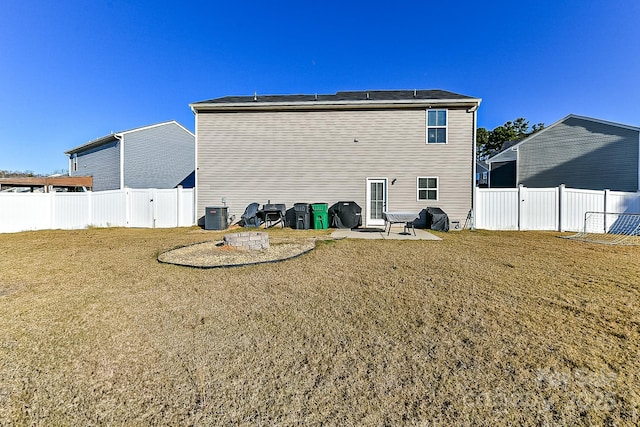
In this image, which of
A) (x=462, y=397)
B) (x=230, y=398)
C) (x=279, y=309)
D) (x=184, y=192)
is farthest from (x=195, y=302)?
(x=184, y=192)

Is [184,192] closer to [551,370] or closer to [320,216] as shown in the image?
[320,216]

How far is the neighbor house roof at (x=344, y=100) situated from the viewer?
11.6 metres

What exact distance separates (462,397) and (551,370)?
948 millimetres

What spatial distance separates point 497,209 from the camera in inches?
448

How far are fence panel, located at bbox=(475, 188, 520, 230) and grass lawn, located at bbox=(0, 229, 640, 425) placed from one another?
6.47 metres

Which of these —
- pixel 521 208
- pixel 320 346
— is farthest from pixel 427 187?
pixel 320 346

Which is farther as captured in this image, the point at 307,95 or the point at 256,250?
the point at 307,95

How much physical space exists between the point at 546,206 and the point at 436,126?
5.58 meters

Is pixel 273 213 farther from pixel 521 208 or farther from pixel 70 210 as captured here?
pixel 521 208

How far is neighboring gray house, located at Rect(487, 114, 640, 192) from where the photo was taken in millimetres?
13547

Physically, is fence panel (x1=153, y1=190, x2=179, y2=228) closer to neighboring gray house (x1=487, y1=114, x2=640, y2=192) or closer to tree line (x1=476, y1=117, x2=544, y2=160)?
neighboring gray house (x1=487, y1=114, x2=640, y2=192)

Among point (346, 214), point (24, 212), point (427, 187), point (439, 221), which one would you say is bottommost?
point (439, 221)

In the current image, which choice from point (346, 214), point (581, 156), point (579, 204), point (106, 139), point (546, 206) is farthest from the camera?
point (106, 139)

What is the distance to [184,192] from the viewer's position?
12422 millimetres
